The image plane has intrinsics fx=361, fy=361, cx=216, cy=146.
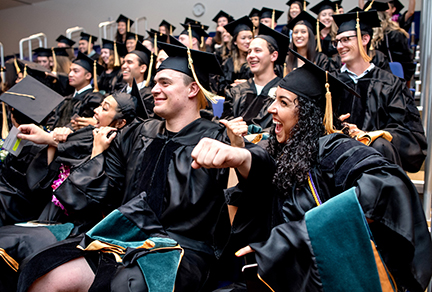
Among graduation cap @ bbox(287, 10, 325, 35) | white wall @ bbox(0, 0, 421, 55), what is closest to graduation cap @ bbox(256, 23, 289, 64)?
graduation cap @ bbox(287, 10, 325, 35)

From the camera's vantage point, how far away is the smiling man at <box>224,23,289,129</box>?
3789mm

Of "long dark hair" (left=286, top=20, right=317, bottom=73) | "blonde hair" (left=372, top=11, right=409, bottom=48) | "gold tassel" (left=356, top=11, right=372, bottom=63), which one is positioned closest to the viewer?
"gold tassel" (left=356, top=11, right=372, bottom=63)

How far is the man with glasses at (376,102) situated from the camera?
3145 mm

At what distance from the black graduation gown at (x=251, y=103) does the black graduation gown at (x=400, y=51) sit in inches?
116

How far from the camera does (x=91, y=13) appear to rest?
13.4 m

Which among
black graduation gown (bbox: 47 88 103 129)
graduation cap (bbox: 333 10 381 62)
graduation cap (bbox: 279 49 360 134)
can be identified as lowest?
black graduation gown (bbox: 47 88 103 129)

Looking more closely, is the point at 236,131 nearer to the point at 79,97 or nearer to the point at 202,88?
the point at 202,88

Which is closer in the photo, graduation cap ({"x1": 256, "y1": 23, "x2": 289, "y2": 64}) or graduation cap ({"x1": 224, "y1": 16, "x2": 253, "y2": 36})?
graduation cap ({"x1": 256, "y1": 23, "x2": 289, "y2": 64})

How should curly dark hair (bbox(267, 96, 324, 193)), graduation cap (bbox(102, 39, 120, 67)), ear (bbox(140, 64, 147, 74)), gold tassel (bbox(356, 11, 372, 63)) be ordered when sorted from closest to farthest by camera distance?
curly dark hair (bbox(267, 96, 324, 193)) → gold tassel (bbox(356, 11, 372, 63)) → ear (bbox(140, 64, 147, 74)) → graduation cap (bbox(102, 39, 120, 67))

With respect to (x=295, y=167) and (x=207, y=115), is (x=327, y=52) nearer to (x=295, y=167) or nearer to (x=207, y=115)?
(x=207, y=115)

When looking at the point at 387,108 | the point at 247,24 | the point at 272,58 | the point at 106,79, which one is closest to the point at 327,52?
the point at 247,24

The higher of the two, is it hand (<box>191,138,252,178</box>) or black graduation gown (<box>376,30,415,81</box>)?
black graduation gown (<box>376,30,415,81</box>)

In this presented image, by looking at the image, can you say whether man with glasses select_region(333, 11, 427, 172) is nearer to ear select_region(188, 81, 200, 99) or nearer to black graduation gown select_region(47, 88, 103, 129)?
ear select_region(188, 81, 200, 99)

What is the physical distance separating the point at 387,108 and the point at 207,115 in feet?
5.65
